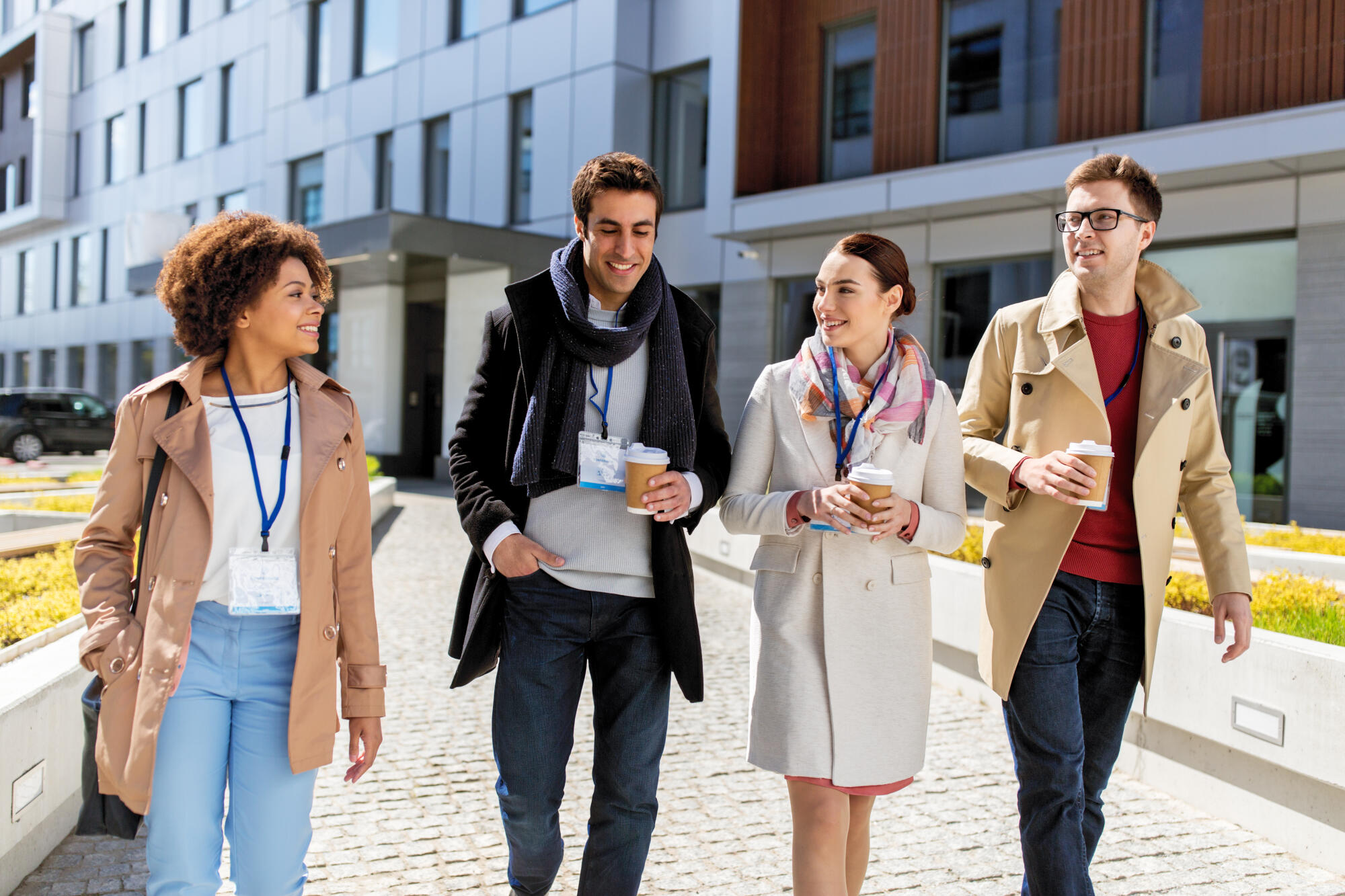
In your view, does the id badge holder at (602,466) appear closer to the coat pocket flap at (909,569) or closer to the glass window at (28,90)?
the coat pocket flap at (909,569)

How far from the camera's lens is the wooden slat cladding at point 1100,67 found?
1298 centimetres

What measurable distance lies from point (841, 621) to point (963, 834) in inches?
69.5

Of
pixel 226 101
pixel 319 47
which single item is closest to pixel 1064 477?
pixel 319 47

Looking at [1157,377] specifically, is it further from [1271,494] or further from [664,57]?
[664,57]

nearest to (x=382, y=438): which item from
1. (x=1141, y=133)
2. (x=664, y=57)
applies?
(x=664, y=57)

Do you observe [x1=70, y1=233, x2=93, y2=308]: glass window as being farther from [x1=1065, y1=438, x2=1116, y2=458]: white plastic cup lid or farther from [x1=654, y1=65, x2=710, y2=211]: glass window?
[x1=1065, y1=438, x2=1116, y2=458]: white plastic cup lid

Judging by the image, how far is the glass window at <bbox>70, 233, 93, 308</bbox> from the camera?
38.5 metres

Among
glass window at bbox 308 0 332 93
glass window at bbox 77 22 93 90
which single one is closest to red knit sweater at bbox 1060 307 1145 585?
glass window at bbox 308 0 332 93

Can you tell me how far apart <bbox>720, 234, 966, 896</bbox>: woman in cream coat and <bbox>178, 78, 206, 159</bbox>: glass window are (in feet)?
110

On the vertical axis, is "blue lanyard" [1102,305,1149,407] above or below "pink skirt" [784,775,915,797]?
above

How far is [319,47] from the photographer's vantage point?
85.5 feet

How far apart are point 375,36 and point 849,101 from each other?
42.7ft

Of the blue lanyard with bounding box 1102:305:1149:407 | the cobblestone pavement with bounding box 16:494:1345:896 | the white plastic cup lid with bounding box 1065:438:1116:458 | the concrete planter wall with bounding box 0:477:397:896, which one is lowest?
the cobblestone pavement with bounding box 16:494:1345:896

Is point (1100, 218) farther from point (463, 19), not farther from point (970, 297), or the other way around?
point (463, 19)
